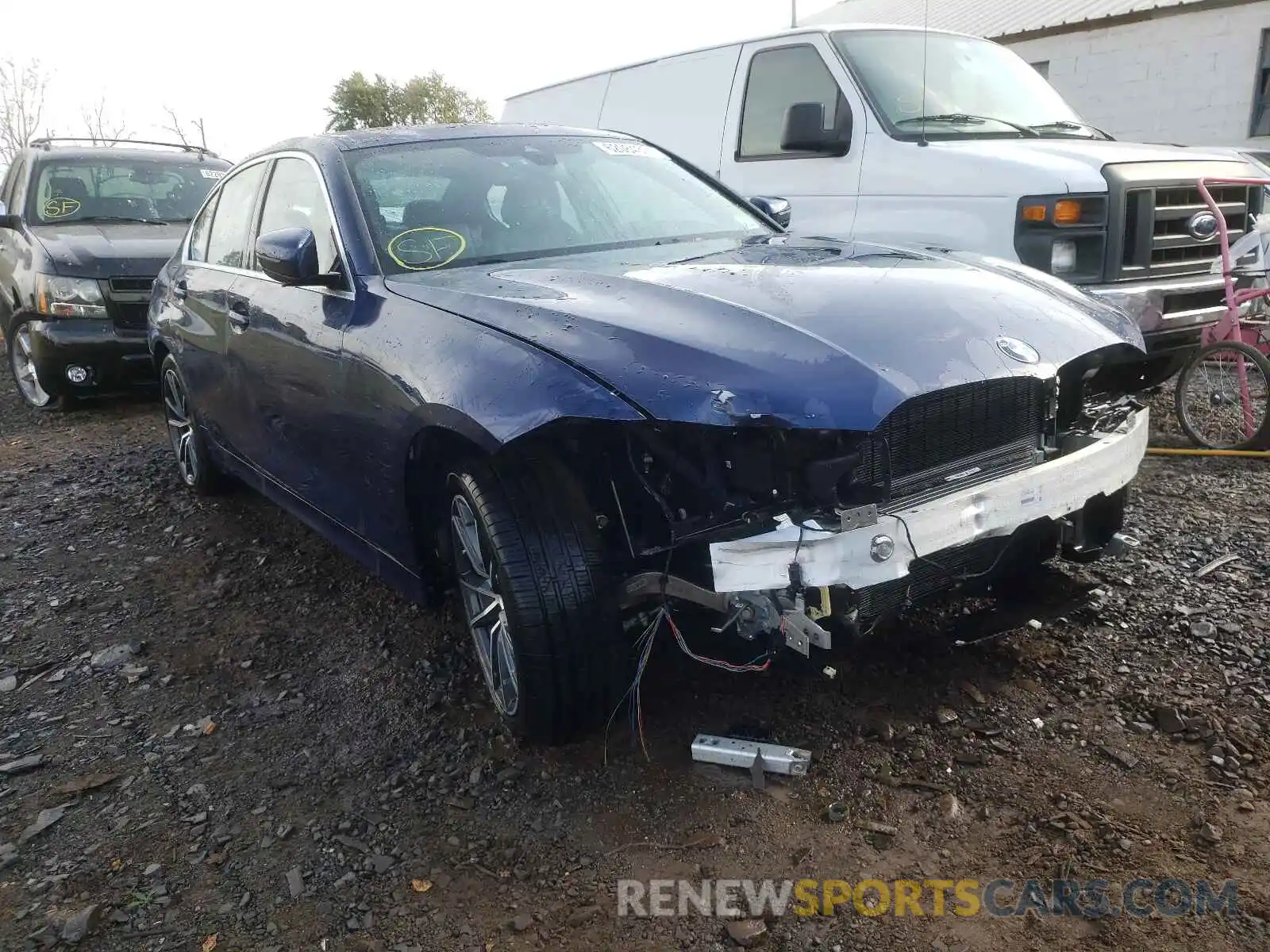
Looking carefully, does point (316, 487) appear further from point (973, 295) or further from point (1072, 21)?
point (1072, 21)

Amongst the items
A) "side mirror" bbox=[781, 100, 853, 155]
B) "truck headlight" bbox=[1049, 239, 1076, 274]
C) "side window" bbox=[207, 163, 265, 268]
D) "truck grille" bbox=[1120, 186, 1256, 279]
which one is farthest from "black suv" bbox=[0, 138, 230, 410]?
"truck grille" bbox=[1120, 186, 1256, 279]

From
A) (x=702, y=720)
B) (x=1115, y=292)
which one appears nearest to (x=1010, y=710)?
(x=702, y=720)

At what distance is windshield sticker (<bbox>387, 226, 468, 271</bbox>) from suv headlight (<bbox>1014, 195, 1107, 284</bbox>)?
2.93m

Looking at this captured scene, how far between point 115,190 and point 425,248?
6217 mm

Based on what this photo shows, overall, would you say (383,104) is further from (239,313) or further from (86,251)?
(239,313)

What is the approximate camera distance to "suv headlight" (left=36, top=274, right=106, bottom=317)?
717 cm

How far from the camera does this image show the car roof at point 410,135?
12.1ft

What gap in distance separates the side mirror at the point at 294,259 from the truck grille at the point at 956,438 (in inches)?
74.1

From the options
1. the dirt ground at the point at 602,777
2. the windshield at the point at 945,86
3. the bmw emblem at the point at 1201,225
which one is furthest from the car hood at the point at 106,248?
the bmw emblem at the point at 1201,225

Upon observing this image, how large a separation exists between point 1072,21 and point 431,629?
56.2ft

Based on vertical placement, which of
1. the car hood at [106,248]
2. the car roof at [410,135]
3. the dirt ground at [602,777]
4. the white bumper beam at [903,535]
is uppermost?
the car roof at [410,135]

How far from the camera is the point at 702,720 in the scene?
2914 mm

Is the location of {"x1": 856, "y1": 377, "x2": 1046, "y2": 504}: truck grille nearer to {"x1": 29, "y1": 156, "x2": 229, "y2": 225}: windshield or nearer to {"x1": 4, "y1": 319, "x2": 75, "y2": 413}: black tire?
{"x1": 4, "y1": 319, "x2": 75, "y2": 413}: black tire

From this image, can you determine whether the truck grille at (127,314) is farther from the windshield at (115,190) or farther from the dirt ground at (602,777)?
the dirt ground at (602,777)
